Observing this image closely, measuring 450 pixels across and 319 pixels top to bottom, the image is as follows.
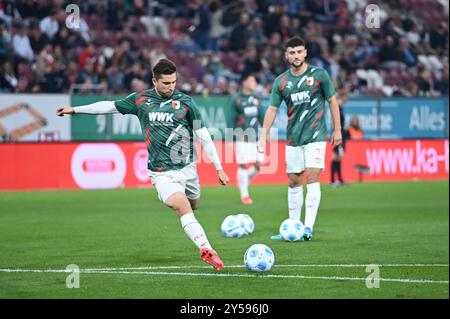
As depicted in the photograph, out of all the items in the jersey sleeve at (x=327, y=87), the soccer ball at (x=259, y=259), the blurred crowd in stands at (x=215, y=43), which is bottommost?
the soccer ball at (x=259, y=259)

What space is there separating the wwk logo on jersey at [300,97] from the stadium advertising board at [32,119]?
38.6ft

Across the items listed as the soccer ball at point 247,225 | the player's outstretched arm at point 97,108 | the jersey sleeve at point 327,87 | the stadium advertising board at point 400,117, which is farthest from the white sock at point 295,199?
the stadium advertising board at point 400,117

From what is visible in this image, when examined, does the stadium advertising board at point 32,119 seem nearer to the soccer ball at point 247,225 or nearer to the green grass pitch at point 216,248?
the green grass pitch at point 216,248

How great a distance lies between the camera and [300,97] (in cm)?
1252

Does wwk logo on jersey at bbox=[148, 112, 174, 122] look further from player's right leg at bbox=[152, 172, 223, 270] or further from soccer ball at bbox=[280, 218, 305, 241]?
soccer ball at bbox=[280, 218, 305, 241]

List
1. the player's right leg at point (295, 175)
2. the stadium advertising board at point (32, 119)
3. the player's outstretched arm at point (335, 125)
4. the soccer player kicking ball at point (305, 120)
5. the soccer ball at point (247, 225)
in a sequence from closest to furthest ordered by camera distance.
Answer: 1. the player's outstretched arm at point (335, 125)
2. the soccer player kicking ball at point (305, 120)
3. the player's right leg at point (295, 175)
4. the soccer ball at point (247, 225)
5. the stadium advertising board at point (32, 119)

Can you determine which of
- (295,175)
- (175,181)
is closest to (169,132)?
(175,181)

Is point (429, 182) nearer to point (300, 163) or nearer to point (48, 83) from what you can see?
point (48, 83)

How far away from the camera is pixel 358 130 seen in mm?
26781

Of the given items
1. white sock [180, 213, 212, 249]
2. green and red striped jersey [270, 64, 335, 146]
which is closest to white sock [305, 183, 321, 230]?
green and red striped jersey [270, 64, 335, 146]

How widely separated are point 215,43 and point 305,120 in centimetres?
1633

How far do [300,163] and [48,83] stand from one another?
12710 millimetres

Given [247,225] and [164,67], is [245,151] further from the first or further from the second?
[164,67]

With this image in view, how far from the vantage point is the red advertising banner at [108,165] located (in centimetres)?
2255
